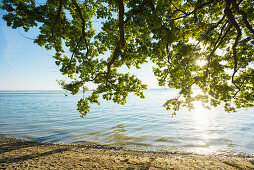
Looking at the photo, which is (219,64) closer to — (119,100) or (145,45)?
(145,45)

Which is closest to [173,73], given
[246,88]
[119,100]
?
[119,100]

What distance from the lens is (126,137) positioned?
12602 mm

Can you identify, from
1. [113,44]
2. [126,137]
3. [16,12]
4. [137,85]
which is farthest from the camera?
[126,137]

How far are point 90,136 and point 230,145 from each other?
1239 cm

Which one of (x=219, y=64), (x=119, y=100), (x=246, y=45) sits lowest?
(x=119, y=100)

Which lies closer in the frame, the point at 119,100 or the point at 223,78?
the point at 223,78

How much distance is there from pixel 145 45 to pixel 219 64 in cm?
415

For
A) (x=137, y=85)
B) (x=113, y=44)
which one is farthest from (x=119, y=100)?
(x=113, y=44)

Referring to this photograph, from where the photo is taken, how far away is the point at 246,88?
744 centimetres

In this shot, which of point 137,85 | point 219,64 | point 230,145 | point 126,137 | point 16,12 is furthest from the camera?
point 126,137

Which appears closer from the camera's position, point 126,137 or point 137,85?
point 137,85

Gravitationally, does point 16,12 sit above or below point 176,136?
→ above

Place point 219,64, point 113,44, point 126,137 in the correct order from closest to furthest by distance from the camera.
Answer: point 219,64 → point 113,44 → point 126,137

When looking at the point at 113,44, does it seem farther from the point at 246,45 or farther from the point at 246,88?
the point at 246,88
